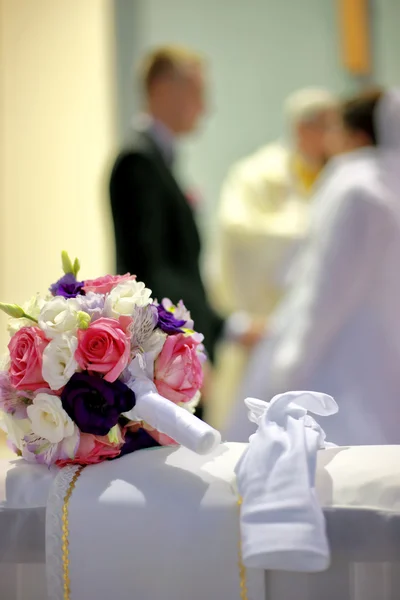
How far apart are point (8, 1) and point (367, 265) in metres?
3.56

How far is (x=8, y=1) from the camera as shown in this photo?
5285 millimetres

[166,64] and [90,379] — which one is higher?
[166,64]

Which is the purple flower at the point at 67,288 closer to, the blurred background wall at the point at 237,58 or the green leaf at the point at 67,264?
the green leaf at the point at 67,264

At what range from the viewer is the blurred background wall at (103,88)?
526 cm

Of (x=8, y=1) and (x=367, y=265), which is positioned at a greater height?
(x=8, y=1)

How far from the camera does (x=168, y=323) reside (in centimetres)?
126

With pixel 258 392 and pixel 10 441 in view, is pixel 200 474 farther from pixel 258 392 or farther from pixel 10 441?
pixel 258 392

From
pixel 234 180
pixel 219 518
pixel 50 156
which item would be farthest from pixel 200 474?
pixel 50 156

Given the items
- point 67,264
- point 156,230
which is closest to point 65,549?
point 67,264

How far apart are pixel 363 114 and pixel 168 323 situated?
1.55m

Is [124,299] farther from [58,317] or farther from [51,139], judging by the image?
[51,139]

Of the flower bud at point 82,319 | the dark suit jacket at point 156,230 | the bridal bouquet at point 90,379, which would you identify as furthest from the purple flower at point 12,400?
the dark suit jacket at point 156,230

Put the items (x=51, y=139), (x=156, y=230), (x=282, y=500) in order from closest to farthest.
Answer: (x=282, y=500) < (x=156, y=230) < (x=51, y=139)

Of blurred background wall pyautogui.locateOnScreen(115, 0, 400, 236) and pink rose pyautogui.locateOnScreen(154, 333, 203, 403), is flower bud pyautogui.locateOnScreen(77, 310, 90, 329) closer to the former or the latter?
pink rose pyautogui.locateOnScreen(154, 333, 203, 403)
